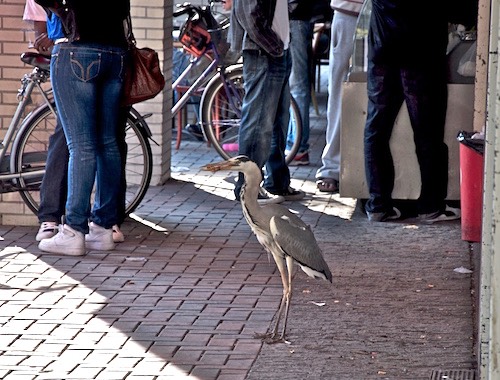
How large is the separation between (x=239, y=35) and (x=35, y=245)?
7.64 feet

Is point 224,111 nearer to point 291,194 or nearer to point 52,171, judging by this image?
point 291,194

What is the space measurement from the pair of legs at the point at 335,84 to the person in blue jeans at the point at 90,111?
8.40 feet

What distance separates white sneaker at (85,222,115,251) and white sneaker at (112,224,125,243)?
14 centimetres

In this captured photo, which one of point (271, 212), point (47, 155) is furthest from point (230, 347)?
point (47, 155)

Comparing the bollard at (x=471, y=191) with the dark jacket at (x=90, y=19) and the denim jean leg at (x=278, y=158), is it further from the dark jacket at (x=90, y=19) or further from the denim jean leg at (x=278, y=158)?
the dark jacket at (x=90, y=19)

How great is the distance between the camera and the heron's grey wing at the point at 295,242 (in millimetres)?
5762

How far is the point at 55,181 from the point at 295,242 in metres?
2.49

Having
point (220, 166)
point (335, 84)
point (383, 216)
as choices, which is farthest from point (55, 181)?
point (335, 84)

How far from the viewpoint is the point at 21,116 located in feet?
26.4

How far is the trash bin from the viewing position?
726cm

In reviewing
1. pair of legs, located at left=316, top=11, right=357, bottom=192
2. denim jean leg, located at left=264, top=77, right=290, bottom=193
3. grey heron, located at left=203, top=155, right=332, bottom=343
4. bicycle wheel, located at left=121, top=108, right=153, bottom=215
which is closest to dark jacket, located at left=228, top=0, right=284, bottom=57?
denim jean leg, located at left=264, top=77, right=290, bottom=193

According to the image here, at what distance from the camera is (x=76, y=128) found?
23.6 ft

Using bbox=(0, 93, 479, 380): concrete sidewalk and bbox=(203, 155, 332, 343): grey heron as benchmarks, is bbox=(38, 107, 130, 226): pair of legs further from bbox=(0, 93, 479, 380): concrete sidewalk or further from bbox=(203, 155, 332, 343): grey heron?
bbox=(203, 155, 332, 343): grey heron

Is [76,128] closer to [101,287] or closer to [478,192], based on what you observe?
[101,287]
